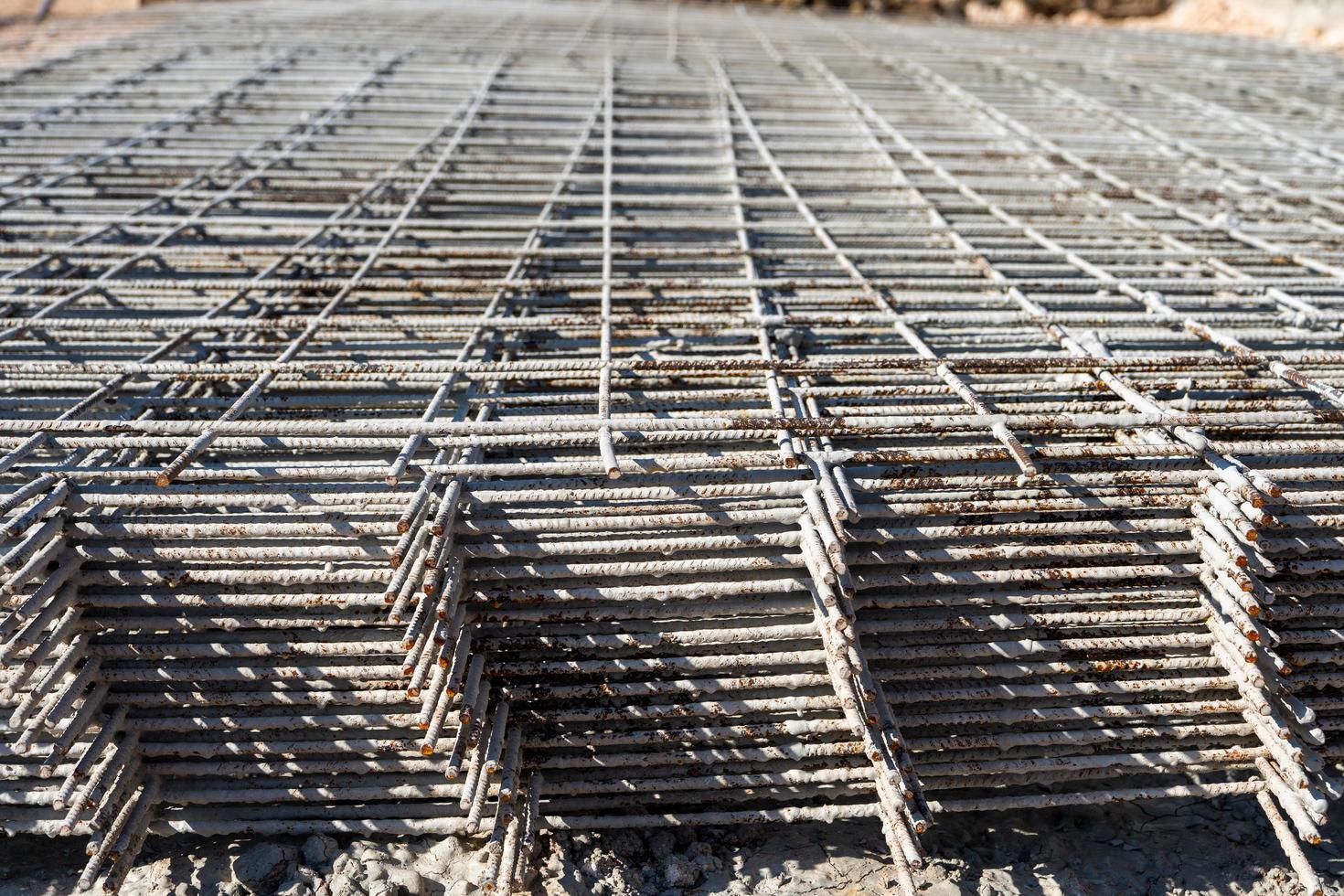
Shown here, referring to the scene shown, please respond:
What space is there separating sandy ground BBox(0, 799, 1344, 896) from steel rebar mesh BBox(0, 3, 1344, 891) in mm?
180

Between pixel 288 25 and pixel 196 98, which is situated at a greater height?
pixel 288 25

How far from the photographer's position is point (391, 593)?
2580 mm

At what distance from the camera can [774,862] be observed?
11.5 feet

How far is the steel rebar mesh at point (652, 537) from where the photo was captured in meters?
2.91

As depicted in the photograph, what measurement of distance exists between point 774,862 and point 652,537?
164 centimetres

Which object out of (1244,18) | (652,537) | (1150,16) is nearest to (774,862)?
(652,537)

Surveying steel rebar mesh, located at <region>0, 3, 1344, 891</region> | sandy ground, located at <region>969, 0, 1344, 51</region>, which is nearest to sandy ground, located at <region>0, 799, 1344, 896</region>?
steel rebar mesh, located at <region>0, 3, 1344, 891</region>

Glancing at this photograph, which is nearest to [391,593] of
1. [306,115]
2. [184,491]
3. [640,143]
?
[184,491]

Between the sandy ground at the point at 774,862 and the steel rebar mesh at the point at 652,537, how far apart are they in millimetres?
180

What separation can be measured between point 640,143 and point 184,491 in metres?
4.37

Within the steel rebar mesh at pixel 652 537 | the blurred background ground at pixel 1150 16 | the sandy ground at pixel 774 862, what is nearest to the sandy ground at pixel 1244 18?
the blurred background ground at pixel 1150 16

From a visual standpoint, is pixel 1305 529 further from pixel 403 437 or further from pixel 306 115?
pixel 306 115

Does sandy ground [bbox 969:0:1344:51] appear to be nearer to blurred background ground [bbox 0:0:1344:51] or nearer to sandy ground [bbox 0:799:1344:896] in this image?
blurred background ground [bbox 0:0:1344:51]

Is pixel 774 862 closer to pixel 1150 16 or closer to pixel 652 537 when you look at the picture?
pixel 652 537
